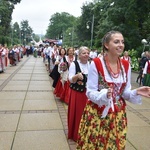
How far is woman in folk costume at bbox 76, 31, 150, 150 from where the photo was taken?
2.58 metres

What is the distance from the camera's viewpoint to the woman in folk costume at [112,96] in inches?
102

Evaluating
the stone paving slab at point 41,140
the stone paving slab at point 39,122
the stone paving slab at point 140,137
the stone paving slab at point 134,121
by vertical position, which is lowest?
the stone paving slab at point 134,121

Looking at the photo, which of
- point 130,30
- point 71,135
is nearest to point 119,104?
point 71,135

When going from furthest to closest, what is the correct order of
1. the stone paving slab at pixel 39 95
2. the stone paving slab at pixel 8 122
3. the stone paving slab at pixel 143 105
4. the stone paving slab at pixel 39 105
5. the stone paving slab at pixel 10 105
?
the stone paving slab at pixel 39 95
the stone paving slab at pixel 143 105
the stone paving slab at pixel 39 105
the stone paving slab at pixel 10 105
the stone paving slab at pixel 8 122

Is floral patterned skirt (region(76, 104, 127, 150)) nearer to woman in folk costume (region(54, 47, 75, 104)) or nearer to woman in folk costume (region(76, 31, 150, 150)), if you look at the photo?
woman in folk costume (region(76, 31, 150, 150))

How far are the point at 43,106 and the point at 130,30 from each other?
20.9 m

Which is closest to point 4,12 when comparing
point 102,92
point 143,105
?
point 143,105

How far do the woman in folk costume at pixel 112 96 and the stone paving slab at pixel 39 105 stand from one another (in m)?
4.21


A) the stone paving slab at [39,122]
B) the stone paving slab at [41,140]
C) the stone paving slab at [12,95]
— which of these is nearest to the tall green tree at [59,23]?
the stone paving slab at [12,95]

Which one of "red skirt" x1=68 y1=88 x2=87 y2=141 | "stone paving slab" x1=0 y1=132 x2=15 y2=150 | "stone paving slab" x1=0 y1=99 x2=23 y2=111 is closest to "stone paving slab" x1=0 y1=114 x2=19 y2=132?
"stone paving slab" x1=0 y1=132 x2=15 y2=150

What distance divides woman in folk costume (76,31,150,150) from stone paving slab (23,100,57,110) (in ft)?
13.8

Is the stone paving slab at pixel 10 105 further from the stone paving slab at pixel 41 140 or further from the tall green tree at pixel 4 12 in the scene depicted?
the tall green tree at pixel 4 12

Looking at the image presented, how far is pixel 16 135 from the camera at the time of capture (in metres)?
4.78

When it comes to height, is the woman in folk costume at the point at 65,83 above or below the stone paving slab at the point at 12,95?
above
